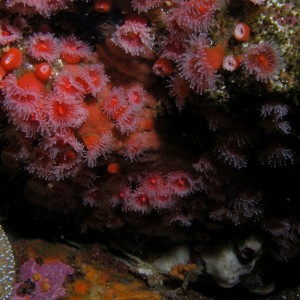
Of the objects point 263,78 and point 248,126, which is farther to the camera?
point 248,126

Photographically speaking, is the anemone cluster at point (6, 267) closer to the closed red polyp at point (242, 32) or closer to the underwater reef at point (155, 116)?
the underwater reef at point (155, 116)

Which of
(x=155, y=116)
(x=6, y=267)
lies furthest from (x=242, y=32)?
(x=6, y=267)

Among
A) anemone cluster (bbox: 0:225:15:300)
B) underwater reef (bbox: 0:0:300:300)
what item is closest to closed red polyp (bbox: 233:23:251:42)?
underwater reef (bbox: 0:0:300:300)

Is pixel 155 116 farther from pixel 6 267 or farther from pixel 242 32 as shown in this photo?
pixel 6 267

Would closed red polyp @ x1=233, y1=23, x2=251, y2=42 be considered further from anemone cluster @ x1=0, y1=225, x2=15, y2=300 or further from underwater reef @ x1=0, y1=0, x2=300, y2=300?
anemone cluster @ x1=0, y1=225, x2=15, y2=300

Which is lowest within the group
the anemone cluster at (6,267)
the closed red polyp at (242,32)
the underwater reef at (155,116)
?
the anemone cluster at (6,267)

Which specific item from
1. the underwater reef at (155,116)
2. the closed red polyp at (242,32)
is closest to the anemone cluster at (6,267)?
the underwater reef at (155,116)

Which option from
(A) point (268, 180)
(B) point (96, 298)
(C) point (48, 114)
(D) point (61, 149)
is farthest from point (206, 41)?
(B) point (96, 298)

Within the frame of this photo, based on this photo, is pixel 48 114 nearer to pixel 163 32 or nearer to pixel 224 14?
pixel 163 32
